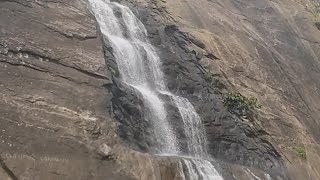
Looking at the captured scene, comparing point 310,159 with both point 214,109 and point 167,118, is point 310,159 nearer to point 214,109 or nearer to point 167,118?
point 214,109

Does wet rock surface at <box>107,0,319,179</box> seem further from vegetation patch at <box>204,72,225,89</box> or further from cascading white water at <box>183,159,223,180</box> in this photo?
cascading white water at <box>183,159,223,180</box>

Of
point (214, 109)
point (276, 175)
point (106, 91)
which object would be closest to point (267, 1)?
point (214, 109)

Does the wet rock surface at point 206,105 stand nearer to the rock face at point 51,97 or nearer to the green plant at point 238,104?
the green plant at point 238,104

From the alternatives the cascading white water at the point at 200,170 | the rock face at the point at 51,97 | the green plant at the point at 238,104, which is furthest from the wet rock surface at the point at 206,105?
the rock face at the point at 51,97

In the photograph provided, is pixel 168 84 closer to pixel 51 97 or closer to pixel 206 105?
pixel 206 105

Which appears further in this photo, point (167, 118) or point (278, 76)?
point (278, 76)

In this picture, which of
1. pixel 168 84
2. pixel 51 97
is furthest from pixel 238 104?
pixel 51 97
